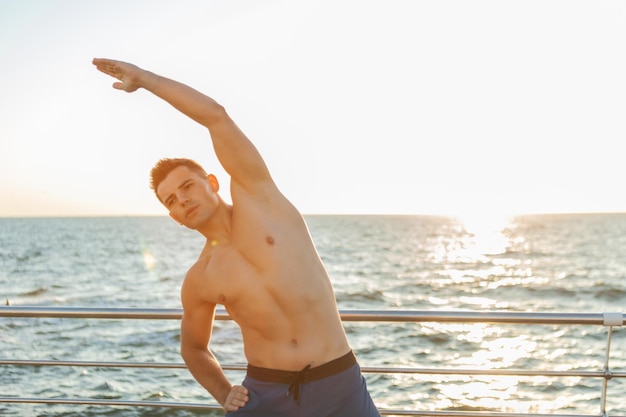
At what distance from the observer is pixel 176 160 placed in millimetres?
2801

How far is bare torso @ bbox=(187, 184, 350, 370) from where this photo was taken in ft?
8.70

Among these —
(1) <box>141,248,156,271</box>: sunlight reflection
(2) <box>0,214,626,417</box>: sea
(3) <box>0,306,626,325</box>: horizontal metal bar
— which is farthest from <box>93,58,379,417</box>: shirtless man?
(1) <box>141,248,156,271</box>: sunlight reflection

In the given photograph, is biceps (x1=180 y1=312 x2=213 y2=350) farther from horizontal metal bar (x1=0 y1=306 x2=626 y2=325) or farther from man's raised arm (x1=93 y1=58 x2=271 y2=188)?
man's raised arm (x1=93 y1=58 x2=271 y2=188)

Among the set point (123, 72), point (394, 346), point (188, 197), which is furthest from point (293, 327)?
point (394, 346)

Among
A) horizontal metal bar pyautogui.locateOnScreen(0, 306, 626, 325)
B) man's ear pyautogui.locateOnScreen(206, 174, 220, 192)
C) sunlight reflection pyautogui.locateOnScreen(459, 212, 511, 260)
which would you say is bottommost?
horizontal metal bar pyautogui.locateOnScreen(0, 306, 626, 325)

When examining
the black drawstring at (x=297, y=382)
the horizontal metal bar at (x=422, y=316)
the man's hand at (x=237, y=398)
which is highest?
the horizontal metal bar at (x=422, y=316)

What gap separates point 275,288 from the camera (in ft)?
8.70

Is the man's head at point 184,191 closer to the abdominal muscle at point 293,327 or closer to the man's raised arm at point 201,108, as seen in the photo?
the man's raised arm at point 201,108

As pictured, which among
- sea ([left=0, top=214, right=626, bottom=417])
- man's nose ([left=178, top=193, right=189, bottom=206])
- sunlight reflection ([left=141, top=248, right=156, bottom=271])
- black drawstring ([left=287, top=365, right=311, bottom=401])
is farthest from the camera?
sunlight reflection ([left=141, top=248, right=156, bottom=271])

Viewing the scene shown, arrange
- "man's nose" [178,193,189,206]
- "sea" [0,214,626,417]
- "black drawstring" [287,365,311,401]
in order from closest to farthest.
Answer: "black drawstring" [287,365,311,401], "man's nose" [178,193,189,206], "sea" [0,214,626,417]

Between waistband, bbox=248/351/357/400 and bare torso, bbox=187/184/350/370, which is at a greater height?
bare torso, bbox=187/184/350/370

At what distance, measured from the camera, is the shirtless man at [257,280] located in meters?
2.61

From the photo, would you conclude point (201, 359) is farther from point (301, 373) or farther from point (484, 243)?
point (484, 243)

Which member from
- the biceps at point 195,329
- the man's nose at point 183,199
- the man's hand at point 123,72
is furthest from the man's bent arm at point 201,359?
the man's hand at point 123,72
